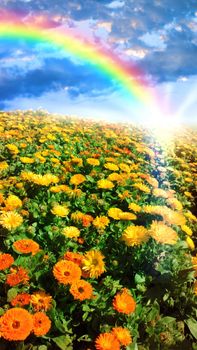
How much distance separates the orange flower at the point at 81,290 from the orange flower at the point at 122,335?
26 cm

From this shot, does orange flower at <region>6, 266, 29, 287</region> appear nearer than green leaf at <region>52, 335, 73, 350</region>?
No

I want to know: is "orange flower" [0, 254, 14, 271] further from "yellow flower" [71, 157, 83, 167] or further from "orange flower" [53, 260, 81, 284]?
"yellow flower" [71, 157, 83, 167]

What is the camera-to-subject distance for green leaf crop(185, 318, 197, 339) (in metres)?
2.67

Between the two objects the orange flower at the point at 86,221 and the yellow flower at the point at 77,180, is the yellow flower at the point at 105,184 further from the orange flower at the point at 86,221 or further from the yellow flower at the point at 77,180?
the orange flower at the point at 86,221

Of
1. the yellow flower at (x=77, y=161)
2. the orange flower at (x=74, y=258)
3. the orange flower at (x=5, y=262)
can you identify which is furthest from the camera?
the yellow flower at (x=77, y=161)

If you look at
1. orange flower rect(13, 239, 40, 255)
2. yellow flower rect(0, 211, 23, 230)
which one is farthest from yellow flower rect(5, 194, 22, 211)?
orange flower rect(13, 239, 40, 255)

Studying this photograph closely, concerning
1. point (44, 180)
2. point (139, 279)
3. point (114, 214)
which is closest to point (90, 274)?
point (139, 279)

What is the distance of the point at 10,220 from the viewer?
301 cm

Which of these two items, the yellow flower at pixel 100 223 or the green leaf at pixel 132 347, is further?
the yellow flower at pixel 100 223

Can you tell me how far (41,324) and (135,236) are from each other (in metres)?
0.94

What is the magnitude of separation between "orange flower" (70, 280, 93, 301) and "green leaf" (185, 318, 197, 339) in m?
0.72

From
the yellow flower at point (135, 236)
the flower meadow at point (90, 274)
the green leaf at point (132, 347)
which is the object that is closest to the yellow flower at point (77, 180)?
the flower meadow at point (90, 274)

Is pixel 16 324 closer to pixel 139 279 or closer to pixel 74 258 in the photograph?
pixel 74 258

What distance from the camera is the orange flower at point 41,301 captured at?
2402 mm
